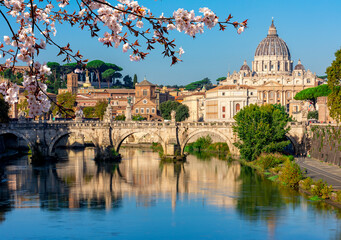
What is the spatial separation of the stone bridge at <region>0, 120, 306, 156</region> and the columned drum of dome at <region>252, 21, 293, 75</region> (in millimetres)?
104953

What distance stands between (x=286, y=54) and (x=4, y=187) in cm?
13434

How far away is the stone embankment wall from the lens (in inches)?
1767

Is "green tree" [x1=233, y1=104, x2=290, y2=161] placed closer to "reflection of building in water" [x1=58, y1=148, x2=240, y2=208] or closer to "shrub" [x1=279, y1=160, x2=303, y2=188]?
"reflection of building in water" [x1=58, y1=148, x2=240, y2=208]

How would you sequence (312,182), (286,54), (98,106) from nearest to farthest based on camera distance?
(312,182)
(98,106)
(286,54)

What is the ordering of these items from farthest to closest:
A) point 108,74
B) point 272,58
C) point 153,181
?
point 272,58
point 108,74
point 153,181

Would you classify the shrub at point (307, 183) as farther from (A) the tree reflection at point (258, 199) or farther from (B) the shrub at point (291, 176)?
(A) the tree reflection at point (258, 199)

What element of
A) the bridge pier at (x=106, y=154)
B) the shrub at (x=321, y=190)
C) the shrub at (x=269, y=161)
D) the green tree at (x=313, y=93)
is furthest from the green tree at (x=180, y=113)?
the shrub at (x=321, y=190)

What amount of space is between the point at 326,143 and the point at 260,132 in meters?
A: 6.06

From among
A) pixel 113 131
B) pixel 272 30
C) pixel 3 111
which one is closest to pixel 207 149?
pixel 113 131

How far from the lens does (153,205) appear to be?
1313 inches

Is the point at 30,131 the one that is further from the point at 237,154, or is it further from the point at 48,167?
the point at 237,154

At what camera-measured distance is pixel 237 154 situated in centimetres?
5769

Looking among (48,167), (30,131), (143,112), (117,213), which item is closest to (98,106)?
(143,112)

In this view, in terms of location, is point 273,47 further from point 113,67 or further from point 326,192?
point 326,192
